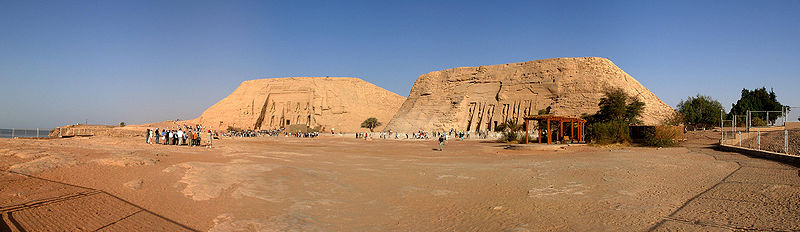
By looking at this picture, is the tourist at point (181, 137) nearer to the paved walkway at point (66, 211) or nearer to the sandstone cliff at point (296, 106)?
the paved walkway at point (66, 211)

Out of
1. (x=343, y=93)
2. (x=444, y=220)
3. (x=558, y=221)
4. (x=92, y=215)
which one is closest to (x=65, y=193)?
(x=92, y=215)

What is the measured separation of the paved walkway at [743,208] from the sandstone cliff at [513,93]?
39.0 m

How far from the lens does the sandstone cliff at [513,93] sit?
4775cm

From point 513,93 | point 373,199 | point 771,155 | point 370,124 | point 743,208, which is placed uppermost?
point 513,93

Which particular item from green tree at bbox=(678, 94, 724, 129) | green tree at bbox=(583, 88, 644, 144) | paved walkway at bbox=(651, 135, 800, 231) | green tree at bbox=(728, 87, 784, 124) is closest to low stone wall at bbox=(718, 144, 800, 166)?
paved walkway at bbox=(651, 135, 800, 231)

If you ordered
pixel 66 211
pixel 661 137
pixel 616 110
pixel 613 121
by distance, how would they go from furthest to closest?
pixel 616 110 → pixel 613 121 → pixel 661 137 → pixel 66 211

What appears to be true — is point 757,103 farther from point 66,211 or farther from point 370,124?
point 66,211

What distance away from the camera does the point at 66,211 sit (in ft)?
18.2

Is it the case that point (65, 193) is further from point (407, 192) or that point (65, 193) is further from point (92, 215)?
point (407, 192)

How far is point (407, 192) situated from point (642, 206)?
4436 mm

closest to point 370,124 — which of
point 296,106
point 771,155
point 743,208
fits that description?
point 296,106

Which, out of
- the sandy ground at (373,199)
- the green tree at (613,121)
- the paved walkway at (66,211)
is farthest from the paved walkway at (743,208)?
the green tree at (613,121)

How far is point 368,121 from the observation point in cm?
7388

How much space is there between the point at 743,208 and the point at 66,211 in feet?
31.6
